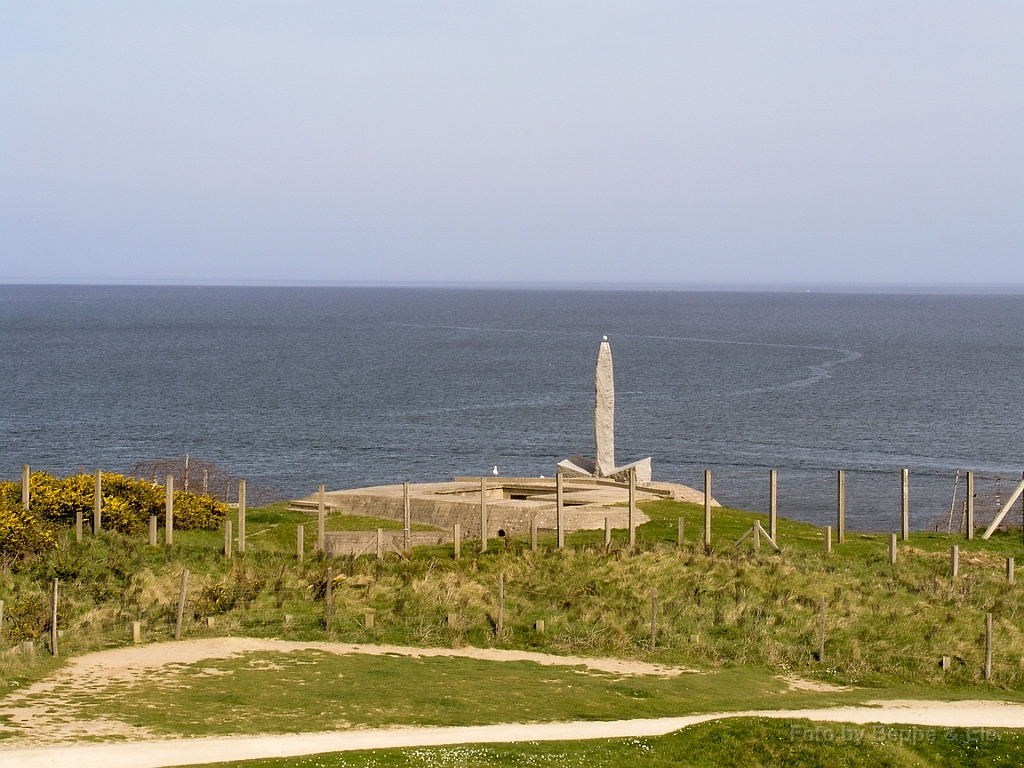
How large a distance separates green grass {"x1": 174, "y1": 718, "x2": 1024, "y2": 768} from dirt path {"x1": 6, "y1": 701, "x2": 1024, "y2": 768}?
426 millimetres

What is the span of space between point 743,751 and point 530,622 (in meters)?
9.07

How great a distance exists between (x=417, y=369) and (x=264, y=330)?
82586 millimetres

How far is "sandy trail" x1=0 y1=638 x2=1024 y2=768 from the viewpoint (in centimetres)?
1625

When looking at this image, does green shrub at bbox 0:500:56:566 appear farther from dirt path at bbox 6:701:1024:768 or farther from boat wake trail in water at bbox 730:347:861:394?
boat wake trail in water at bbox 730:347:861:394

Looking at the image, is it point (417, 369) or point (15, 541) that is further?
point (417, 369)

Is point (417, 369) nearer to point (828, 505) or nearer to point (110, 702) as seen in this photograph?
point (828, 505)

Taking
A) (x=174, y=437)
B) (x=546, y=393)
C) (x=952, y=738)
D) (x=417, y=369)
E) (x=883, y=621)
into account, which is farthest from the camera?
(x=417, y=369)

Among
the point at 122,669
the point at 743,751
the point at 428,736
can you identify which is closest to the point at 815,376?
the point at 122,669

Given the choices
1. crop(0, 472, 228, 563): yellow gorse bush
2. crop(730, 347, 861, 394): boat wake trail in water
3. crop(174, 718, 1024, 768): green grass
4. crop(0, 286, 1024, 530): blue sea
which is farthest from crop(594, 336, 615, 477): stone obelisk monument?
crop(730, 347, 861, 394): boat wake trail in water

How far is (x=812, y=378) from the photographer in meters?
114

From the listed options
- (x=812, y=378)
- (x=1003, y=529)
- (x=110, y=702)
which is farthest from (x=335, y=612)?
(x=812, y=378)

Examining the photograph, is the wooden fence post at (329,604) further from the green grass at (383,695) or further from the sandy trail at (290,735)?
the green grass at (383,695)

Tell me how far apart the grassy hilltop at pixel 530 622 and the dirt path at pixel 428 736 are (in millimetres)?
705

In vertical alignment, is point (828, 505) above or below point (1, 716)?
below
